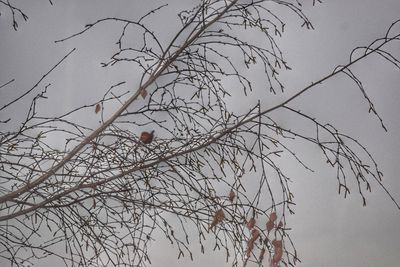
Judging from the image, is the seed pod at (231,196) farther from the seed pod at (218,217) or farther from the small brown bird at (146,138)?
the small brown bird at (146,138)

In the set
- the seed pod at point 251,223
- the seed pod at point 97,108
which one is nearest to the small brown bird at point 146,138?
the seed pod at point 97,108

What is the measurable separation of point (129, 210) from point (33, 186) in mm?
518

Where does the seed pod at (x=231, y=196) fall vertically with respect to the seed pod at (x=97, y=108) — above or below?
below

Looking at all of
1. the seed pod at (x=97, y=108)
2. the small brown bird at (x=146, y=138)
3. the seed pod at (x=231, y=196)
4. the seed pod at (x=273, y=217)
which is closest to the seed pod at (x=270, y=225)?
the seed pod at (x=273, y=217)

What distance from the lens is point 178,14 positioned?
2900mm

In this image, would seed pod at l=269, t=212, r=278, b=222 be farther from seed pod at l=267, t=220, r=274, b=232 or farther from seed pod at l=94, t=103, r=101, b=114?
seed pod at l=94, t=103, r=101, b=114

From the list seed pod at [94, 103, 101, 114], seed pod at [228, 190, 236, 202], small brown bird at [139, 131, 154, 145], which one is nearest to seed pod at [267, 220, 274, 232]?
seed pod at [228, 190, 236, 202]

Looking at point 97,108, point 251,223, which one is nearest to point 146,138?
point 97,108

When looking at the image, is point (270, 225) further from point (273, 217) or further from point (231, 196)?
point (231, 196)

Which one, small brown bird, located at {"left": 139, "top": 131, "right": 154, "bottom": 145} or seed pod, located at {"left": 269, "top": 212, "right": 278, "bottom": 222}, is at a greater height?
small brown bird, located at {"left": 139, "top": 131, "right": 154, "bottom": 145}

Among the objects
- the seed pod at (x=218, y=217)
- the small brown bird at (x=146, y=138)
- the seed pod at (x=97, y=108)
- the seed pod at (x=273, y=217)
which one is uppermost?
the seed pod at (x=97, y=108)

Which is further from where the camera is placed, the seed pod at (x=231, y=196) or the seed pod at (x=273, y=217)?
the seed pod at (x=231, y=196)

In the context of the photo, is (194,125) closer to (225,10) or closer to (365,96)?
(225,10)

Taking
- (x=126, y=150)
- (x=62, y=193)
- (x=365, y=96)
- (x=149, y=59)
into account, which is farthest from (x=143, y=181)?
(x=365, y=96)
